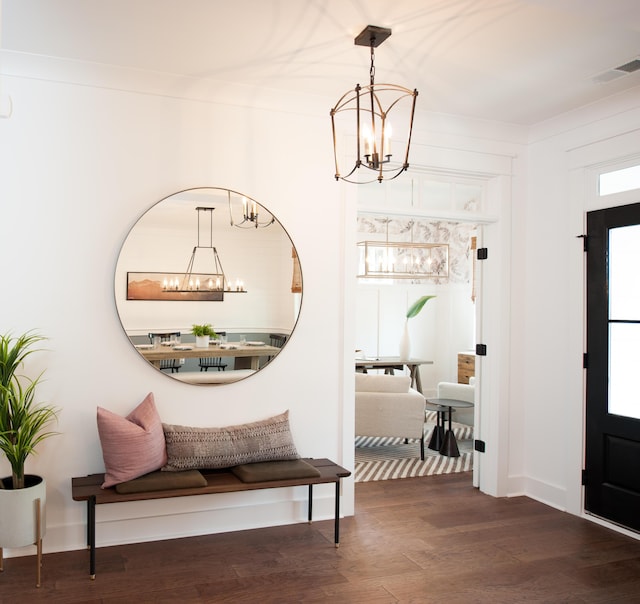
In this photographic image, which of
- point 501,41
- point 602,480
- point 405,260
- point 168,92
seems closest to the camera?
point 501,41

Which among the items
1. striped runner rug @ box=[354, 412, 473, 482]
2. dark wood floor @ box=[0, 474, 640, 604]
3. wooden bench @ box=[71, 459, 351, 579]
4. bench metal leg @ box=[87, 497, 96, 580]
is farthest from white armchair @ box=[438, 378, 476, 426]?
bench metal leg @ box=[87, 497, 96, 580]

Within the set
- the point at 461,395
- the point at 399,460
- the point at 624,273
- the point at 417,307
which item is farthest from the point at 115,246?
the point at 417,307

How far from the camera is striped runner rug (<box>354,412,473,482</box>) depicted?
523 centimetres

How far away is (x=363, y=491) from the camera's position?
4707mm

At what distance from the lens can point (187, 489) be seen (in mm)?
3338

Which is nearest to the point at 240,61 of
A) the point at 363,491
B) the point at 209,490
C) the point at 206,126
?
the point at 206,126

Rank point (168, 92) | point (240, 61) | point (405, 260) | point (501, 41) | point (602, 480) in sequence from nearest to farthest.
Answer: point (501, 41) < point (240, 61) < point (168, 92) < point (602, 480) < point (405, 260)

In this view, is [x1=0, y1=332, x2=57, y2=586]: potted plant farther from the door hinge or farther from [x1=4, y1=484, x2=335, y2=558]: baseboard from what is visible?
the door hinge

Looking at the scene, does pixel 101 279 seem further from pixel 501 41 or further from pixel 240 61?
pixel 501 41

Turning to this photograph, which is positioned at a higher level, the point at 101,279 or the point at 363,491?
the point at 101,279

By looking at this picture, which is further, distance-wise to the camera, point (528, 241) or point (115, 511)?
point (528, 241)

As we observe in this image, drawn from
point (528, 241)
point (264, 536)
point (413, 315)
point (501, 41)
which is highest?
point (501, 41)

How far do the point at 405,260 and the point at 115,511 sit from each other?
5631 mm

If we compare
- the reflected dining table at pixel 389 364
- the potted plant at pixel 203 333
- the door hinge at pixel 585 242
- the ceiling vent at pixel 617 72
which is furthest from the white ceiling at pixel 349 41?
the reflected dining table at pixel 389 364
